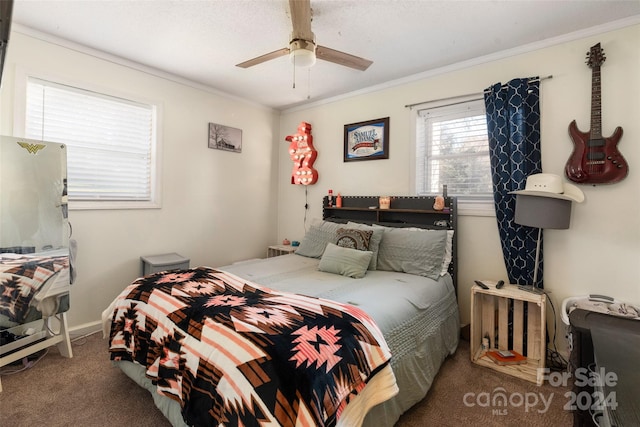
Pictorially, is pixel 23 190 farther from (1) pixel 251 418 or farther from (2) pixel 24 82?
(1) pixel 251 418

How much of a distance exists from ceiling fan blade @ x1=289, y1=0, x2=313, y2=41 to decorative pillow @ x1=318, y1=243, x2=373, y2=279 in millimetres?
1607

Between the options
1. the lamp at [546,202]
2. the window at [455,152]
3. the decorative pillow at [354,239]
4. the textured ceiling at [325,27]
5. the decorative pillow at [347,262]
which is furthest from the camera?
the window at [455,152]

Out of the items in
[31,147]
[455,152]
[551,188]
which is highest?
[455,152]

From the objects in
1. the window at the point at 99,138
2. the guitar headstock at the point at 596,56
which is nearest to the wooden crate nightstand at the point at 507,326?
the guitar headstock at the point at 596,56

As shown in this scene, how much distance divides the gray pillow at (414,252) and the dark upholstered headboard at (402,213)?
258mm

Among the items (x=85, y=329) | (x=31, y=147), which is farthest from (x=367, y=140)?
(x=85, y=329)

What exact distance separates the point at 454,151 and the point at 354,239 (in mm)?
1334

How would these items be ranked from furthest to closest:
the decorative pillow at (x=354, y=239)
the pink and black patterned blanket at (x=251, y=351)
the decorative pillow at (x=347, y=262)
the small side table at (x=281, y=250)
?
the small side table at (x=281, y=250), the decorative pillow at (x=354, y=239), the decorative pillow at (x=347, y=262), the pink and black patterned blanket at (x=251, y=351)

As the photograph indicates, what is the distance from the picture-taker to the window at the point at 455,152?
9.39ft

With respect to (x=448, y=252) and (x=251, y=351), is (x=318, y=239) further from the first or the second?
(x=251, y=351)

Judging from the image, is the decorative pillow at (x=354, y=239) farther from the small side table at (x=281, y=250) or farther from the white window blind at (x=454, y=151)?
the small side table at (x=281, y=250)

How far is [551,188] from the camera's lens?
7.29 ft

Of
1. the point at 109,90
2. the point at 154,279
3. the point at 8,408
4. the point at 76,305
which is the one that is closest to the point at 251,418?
the point at 154,279

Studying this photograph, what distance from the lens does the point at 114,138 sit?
3.01 metres
